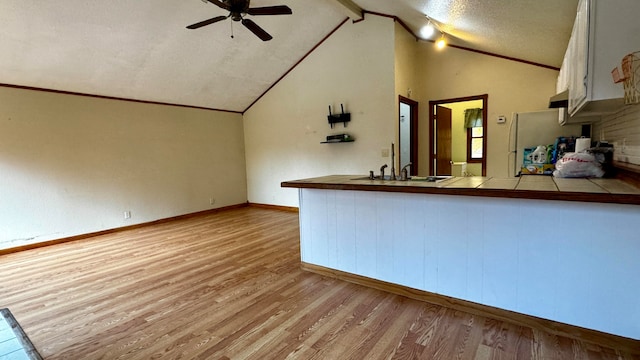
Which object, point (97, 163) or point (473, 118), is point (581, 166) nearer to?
point (473, 118)

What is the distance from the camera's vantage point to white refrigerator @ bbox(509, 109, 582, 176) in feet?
11.7

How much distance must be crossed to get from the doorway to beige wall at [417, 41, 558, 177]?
0.13m

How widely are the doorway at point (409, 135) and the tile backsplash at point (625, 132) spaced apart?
2.86m

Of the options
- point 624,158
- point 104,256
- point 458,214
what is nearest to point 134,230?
point 104,256

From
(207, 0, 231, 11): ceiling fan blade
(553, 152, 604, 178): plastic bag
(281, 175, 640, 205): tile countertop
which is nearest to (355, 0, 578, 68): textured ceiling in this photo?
(553, 152, 604, 178): plastic bag

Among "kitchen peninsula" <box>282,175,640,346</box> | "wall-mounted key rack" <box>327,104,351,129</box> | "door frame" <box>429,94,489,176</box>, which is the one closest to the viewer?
"kitchen peninsula" <box>282,175,640,346</box>

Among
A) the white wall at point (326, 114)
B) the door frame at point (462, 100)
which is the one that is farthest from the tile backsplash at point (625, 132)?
the white wall at point (326, 114)

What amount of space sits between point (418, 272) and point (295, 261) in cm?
143

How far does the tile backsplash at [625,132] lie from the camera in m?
1.94

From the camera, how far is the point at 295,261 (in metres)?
3.33

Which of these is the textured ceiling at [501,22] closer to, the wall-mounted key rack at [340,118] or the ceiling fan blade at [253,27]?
the wall-mounted key rack at [340,118]

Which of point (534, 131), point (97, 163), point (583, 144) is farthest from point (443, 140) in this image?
point (97, 163)

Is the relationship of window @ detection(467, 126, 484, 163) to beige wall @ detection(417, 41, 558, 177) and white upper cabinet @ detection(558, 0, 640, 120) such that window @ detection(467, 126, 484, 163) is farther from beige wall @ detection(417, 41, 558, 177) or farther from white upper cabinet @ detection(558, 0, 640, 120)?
white upper cabinet @ detection(558, 0, 640, 120)

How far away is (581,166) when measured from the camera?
86.0 inches
